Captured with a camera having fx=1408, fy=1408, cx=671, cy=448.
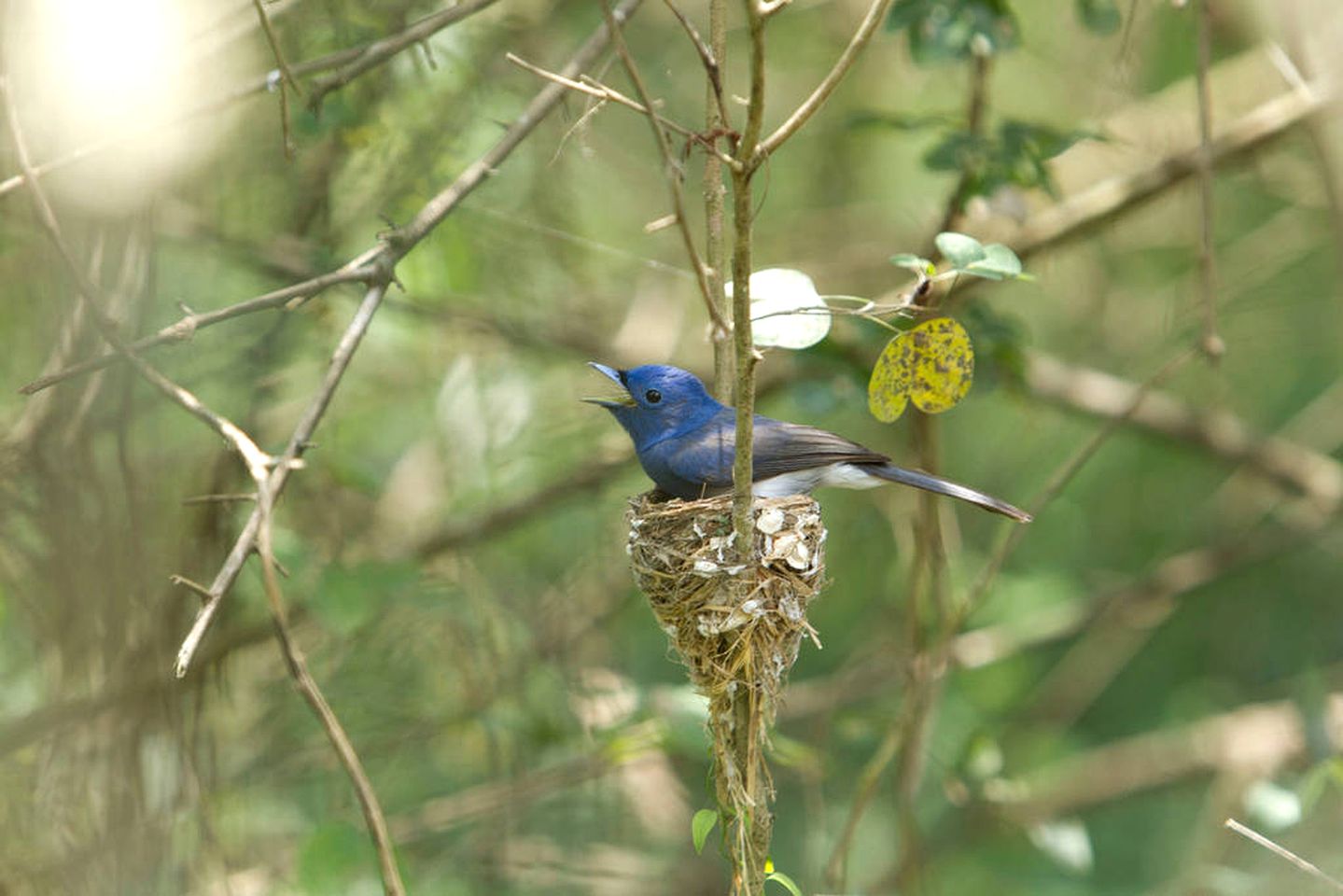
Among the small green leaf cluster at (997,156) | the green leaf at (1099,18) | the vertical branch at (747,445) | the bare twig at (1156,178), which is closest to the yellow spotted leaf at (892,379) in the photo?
the vertical branch at (747,445)

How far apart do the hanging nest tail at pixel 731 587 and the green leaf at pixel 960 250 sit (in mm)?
877

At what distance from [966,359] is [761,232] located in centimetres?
465

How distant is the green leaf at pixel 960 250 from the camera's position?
9.95 ft

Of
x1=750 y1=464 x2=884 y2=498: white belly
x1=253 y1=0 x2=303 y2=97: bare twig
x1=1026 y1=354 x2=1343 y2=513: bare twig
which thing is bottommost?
x1=1026 y1=354 x2=1343 y2=513: bare twig

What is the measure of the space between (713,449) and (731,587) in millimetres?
943

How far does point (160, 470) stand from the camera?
4145mm

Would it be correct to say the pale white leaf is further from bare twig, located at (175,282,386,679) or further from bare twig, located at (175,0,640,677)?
bare twig, located at (175,282,386,679)

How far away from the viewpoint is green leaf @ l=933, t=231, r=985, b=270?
303cm

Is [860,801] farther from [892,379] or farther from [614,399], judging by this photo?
[892,379]

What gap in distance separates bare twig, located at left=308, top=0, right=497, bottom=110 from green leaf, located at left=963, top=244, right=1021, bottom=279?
160 centimetres

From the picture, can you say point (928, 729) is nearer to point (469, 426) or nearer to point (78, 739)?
point (469, 426)

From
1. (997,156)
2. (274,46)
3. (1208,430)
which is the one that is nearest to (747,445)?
(274,46)

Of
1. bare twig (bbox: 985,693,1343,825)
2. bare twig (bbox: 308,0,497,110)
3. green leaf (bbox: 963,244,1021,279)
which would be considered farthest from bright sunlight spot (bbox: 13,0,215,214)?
bare twig (bbox: 985,693,1343,825)

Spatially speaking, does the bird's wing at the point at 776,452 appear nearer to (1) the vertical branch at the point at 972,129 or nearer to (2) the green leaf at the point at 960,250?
(1) the vertical branch at the point at 972,129
